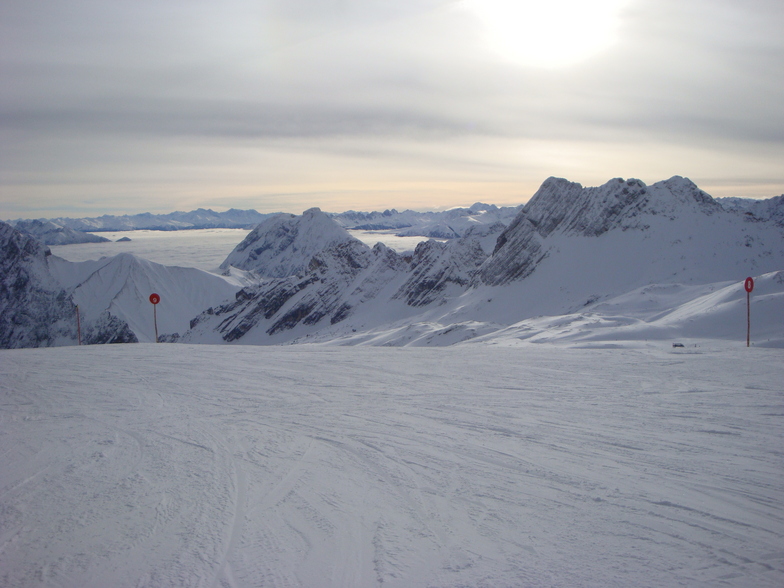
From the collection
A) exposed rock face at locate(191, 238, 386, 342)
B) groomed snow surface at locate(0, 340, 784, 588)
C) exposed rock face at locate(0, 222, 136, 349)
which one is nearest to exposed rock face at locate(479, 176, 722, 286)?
exposed rock face at locate(191, 238, 386, 342)

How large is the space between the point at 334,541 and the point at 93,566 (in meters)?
2.04

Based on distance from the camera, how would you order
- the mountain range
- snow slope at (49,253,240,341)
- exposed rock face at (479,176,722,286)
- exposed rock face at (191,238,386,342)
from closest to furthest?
the mountain range
exposed rock face at (479,176,722,286)
exposed rock face at (191,238,386,342)
snow slope at (49,253,240,341)

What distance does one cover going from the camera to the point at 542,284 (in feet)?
176

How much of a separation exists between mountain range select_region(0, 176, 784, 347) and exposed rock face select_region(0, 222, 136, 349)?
0.89 feet

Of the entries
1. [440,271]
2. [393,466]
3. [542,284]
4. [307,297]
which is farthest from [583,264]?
[307,297]

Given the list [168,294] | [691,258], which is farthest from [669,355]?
[168,294]

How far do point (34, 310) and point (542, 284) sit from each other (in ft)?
220

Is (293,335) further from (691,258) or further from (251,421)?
(251,421)

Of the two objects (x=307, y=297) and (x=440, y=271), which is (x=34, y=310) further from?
(x=440, y=271)

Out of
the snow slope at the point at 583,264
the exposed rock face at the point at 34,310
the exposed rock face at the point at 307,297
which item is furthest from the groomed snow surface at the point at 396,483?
the exposed rock face at the point at 307,297

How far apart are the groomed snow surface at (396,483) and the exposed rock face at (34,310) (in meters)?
56.0

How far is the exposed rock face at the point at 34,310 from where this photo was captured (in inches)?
2380

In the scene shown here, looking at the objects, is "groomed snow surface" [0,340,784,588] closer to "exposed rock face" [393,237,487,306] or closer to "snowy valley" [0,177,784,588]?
"snowy valley" [0,177,784,588]

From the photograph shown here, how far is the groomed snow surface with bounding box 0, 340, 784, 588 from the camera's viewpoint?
4.25 metres
